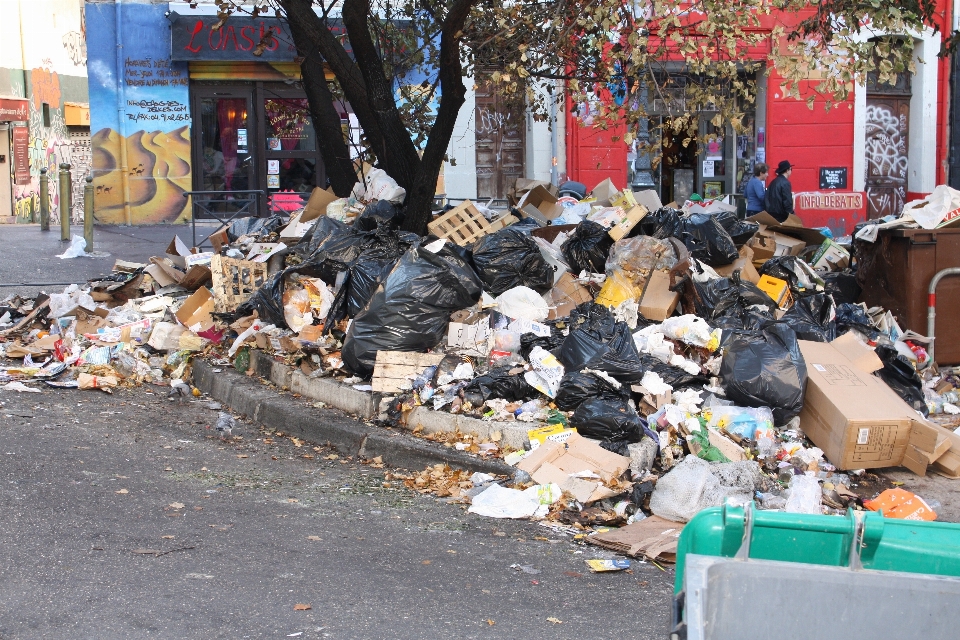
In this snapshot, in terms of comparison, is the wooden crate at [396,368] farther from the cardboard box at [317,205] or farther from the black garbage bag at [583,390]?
the cardboard box at [317,205]

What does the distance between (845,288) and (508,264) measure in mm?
3101

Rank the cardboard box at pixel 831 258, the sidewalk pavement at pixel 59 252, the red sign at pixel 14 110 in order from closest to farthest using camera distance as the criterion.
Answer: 1. the cardboard box at pixel 831 258
2. the sidewalk pavement at pixel 59 252
3. the red sign at pixel 14 110

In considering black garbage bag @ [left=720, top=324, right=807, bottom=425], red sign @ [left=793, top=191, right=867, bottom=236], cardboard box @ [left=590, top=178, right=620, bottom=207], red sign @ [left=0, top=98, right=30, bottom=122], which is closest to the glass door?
red sign @ [left=0, top=98, right=30, bottom=122]

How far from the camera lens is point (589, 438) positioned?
16.9ft

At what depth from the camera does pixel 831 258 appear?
8.59 m

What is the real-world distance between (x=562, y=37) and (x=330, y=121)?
3268mm

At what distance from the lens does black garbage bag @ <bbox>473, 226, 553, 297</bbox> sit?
689 cm

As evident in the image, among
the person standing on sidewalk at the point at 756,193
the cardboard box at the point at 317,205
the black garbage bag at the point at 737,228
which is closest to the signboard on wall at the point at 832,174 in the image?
the person standing on sidewalk at the point at 756,193

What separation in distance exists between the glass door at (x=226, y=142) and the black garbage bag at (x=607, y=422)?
1239 cm

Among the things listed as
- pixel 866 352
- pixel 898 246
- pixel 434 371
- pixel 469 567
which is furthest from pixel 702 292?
Result: pixel 469 567

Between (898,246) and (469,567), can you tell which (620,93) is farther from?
(469,567)

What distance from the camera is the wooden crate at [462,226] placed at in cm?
762

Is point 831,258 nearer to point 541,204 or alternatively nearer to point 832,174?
point 541,204

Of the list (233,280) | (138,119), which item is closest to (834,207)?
(233,280)
